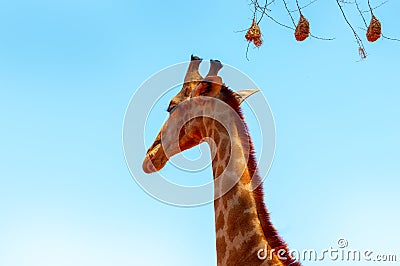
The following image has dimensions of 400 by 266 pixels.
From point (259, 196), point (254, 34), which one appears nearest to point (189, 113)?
point (259, 196)

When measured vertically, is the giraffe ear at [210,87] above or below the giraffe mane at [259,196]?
above

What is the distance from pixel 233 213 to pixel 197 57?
2.36m

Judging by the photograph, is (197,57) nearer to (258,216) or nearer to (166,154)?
(166,154)

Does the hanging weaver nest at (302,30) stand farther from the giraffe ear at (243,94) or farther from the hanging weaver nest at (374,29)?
the giraffe ear at (243,94)

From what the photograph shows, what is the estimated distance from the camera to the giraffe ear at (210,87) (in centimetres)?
633

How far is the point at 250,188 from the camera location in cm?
548

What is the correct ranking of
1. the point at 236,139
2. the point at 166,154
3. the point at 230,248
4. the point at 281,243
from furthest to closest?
the point at 166,154
the point at 236,139
the point at 230,248
the point at 281,243

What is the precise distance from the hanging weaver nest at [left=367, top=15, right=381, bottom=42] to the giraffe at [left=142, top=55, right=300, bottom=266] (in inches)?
56.9

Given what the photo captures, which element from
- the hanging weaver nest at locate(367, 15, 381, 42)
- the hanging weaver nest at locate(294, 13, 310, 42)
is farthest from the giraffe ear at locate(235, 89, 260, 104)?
the hanging weaver nest at locate(367, 15, 381, 42)

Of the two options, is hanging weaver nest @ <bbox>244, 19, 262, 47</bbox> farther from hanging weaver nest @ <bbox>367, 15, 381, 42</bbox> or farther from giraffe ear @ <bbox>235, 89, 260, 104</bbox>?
giraffe ear @ <bbox>235, 89, 260, 104</bbox>

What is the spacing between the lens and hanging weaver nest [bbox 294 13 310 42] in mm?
5008

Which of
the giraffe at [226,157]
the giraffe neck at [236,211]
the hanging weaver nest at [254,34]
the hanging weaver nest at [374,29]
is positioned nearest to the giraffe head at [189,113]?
the giraffe at [226,157]

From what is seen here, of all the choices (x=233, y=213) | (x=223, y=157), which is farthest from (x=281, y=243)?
(x=223, y=157)

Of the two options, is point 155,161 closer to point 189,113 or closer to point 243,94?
point 189,113
